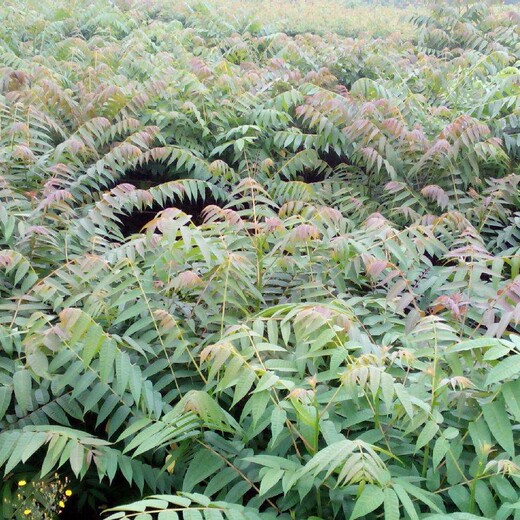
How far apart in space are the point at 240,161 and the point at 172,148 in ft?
2.20

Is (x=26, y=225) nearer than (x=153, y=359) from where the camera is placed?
No

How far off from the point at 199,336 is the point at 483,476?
1.43 metres

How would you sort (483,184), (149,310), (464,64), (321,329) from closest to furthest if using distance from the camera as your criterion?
Answer: (321,329), (149,310), (483,184), (464,64)

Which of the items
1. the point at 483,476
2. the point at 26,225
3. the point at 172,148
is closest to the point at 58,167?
the point at 26,225

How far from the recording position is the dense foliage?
7.47 feet

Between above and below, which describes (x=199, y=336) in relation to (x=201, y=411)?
below

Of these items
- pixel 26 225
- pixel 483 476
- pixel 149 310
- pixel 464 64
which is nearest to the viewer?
pixel 483 476

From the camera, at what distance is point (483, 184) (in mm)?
5102

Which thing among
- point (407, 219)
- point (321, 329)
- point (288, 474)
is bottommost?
point (407, 219)

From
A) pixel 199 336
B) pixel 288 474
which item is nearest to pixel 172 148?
pixel 199 336

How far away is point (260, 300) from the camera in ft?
10.6

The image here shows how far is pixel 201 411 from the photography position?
227 cm

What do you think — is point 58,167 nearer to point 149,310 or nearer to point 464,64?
point 149,310

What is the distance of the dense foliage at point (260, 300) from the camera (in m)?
2.28
